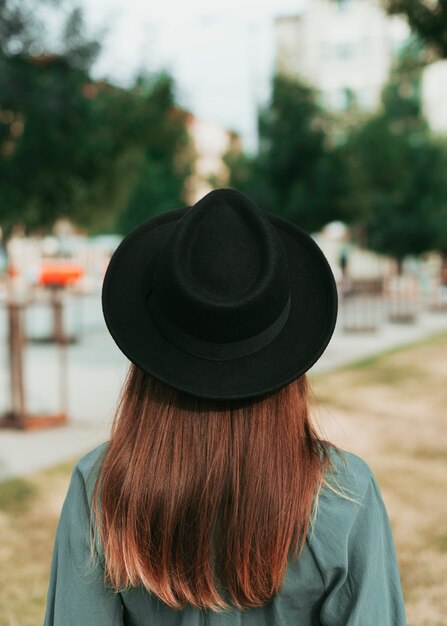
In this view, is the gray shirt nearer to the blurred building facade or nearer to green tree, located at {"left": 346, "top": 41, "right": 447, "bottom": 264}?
green tree, located at {"left": 346, "top": 41, "right": 447, "bottom": 264}

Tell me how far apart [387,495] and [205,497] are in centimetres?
388

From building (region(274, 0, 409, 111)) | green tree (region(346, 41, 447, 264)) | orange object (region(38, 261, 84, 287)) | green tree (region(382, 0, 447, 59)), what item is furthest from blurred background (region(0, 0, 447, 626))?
building (region(274, 0, 409, 111))

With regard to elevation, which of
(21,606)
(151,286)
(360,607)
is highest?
(151,286)

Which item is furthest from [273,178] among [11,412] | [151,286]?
[151,286]

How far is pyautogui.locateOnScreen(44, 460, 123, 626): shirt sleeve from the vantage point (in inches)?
55.4

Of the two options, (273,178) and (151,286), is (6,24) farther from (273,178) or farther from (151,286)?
(273,178)

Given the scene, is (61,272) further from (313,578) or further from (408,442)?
(313,578)

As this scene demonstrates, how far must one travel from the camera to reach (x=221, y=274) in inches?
53.2

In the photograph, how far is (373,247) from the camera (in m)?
29.8

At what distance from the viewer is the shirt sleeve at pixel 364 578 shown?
1.35 meters

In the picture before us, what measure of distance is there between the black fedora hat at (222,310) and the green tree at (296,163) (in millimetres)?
11093

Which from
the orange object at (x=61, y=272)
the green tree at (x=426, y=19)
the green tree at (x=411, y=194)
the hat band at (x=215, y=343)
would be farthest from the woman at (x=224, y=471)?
the orange object at (x=61, y=272)

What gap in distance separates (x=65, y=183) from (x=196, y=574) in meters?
5.74

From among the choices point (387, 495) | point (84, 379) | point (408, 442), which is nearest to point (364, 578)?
point (387, 495)
